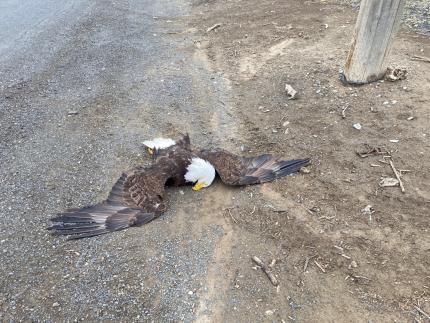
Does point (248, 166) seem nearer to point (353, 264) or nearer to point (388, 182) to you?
point (388, 182)

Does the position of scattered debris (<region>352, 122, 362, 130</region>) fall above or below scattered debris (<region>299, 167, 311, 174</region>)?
above

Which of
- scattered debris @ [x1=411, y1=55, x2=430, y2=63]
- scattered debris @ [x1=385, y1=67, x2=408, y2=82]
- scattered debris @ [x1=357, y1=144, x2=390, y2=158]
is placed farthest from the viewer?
scattered debris @ [x1=411, y1=55, x2=430, y2=63]

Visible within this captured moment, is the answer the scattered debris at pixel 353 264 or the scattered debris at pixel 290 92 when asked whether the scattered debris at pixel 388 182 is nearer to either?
the scattered debris at pixel 353 264

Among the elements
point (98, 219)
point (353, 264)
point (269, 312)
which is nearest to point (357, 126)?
point (353, 264)

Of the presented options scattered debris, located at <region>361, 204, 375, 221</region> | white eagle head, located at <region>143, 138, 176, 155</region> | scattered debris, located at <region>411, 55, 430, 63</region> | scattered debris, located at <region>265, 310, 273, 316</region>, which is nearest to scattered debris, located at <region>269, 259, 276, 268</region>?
scattered debris, located at <region>265, 310, 273, 316</region>

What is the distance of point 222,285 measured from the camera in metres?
3.98

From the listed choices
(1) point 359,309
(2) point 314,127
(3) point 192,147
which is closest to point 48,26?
(3) point 192,147

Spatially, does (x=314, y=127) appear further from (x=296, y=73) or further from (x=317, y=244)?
(x=317, y=244)

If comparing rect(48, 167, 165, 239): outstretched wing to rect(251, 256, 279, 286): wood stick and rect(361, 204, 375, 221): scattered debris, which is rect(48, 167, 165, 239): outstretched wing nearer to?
rect(251, 256, 279, 286): wood stick

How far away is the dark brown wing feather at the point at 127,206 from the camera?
4.59m

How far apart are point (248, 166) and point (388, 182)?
5.42 ft

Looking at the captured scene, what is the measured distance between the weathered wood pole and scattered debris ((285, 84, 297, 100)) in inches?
32.8

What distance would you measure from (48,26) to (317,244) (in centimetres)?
814

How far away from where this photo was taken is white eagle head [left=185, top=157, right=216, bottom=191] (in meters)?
5.27
